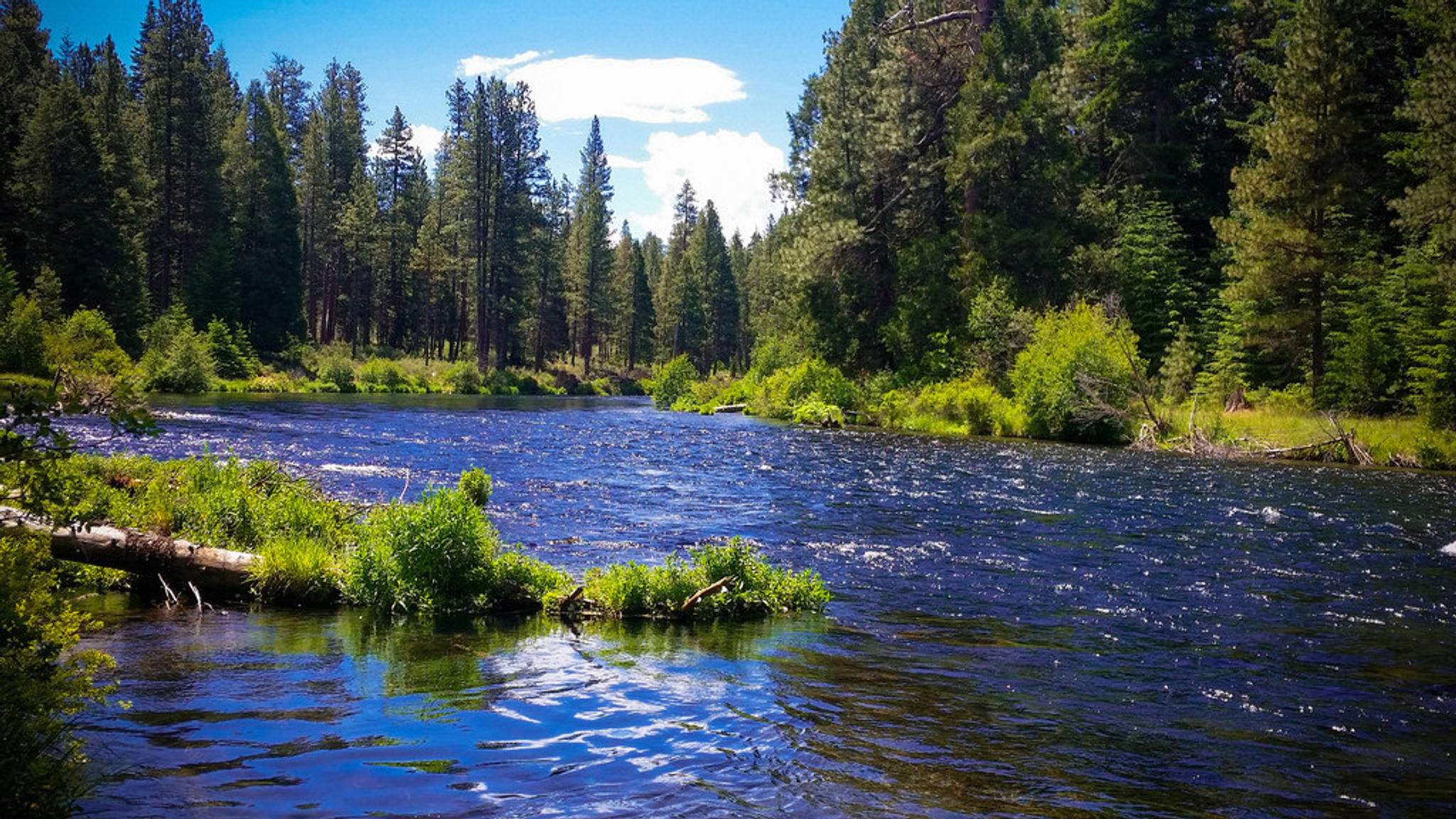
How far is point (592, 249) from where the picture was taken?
335 feet

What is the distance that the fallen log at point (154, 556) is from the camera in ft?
32.3

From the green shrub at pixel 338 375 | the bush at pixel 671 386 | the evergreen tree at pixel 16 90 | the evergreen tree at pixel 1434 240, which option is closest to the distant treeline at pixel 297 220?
the evergreen tree at pixel 16 90

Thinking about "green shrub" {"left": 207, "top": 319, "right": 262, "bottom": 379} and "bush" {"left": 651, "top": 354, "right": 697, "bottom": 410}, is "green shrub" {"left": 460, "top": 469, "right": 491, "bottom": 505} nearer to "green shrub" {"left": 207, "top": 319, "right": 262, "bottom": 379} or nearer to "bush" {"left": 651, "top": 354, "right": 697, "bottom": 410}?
"green shrub" {"left": 207, "top": 319, "right": 262, "bottom": 379}

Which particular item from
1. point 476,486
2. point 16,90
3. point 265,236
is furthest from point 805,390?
point 16,90

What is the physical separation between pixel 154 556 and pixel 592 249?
9466 centimetres

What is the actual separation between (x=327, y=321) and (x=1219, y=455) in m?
78.8

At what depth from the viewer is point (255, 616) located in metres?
9.80

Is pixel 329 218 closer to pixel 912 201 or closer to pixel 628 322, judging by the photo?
pixel 628 322

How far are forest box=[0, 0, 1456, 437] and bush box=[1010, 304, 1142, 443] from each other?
49.0 inches

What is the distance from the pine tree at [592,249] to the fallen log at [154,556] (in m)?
88.0

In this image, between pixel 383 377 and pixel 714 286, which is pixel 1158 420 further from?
pixel 714 286

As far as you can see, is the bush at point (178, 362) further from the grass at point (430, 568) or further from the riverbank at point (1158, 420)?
the grass at point (430, 568)

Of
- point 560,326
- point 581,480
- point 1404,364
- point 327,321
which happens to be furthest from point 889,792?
point 560,326

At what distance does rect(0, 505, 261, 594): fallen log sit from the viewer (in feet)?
32.3
